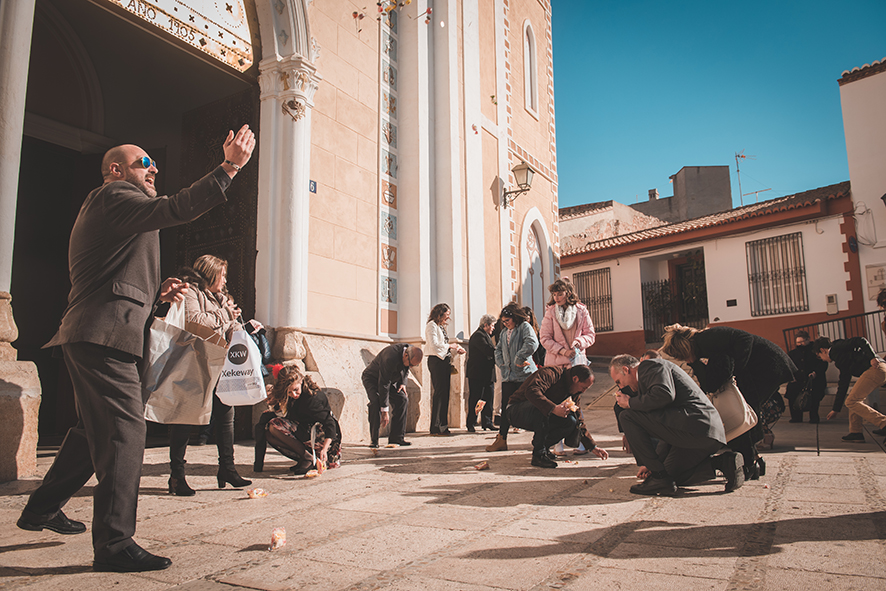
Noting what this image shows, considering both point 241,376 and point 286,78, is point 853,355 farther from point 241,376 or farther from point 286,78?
point 286,78

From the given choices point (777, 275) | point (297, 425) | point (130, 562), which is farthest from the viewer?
point (777, 275)

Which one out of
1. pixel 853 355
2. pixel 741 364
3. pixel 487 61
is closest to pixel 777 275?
pixel 487 61

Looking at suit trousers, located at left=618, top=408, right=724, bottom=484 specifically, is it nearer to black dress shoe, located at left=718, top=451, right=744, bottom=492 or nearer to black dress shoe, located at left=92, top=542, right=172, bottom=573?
black dress shoe, located at left=718, top=451, right=744, bottom=492

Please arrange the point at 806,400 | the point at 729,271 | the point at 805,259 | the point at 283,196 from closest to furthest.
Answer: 1. the point at 283,196
2. the point at 806,400
3. the point at 805,259
4. the point at 729,271

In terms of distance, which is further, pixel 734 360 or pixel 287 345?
pixel 287 345

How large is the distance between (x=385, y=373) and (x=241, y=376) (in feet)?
7.94

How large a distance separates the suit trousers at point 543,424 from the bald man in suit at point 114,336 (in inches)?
132

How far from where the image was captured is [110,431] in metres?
2.40

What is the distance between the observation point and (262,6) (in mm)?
7012

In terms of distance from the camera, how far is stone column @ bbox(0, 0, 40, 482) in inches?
156

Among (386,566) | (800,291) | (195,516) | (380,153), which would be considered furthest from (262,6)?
(800,291)

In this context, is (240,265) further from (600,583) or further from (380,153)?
(600,583)

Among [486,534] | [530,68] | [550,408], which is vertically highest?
[530,68]

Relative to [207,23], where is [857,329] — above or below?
below
